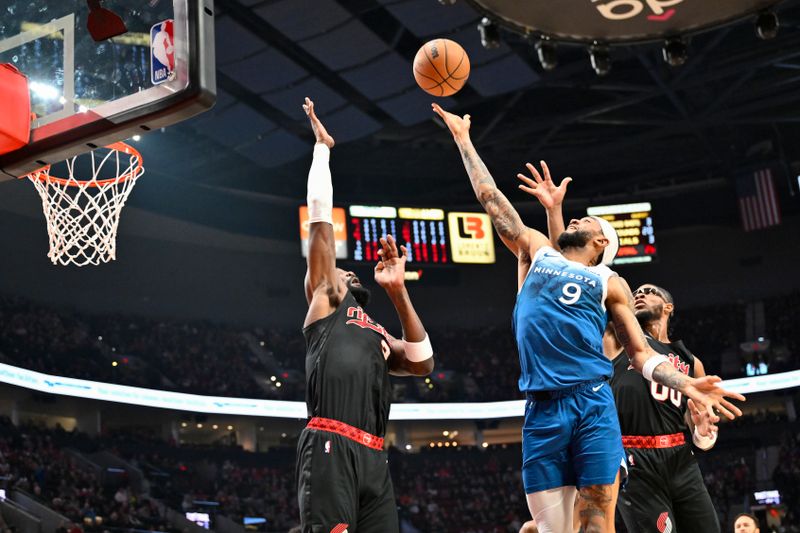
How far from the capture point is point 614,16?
923 cm

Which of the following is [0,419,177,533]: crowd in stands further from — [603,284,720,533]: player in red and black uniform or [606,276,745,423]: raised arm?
[606,276,745,423]: raised arm

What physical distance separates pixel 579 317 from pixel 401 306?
125cm

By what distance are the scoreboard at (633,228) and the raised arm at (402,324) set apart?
18.5 metres

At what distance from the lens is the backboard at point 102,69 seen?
5062 mm

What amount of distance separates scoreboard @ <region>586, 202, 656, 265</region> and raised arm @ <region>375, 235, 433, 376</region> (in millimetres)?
18482

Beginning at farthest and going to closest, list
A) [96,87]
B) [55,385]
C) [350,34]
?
[55,385]
[350,34]
[96,87]

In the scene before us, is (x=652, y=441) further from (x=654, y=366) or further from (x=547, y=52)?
(x=547, y=52)

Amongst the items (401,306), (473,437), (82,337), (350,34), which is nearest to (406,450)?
(473,437)

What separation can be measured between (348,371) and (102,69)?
2.34 m

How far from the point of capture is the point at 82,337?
939 inches

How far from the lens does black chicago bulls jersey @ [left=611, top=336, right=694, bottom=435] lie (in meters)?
6.03

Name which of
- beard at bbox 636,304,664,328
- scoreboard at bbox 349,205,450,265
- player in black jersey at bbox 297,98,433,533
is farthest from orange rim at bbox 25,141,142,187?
scoreboard at bbox 349,205,450,265

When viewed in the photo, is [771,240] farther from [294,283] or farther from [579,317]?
[579,317]

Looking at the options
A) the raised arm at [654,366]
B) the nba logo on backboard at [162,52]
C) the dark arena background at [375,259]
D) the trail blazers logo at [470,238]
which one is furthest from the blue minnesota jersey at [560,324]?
the trail blazers logo at [470,238]
